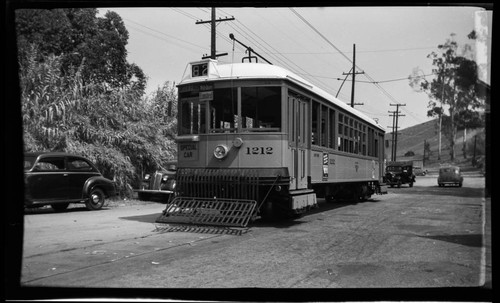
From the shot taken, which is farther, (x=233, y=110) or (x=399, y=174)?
(x=399, y=174)

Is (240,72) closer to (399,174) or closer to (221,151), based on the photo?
(221,151)

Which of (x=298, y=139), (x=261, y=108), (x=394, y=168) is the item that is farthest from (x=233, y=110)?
(x=394, y=168)

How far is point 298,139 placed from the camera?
9.69 metres

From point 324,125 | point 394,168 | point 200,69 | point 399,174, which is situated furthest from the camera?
point 394,168

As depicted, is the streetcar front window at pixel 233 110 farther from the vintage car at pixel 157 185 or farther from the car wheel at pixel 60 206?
the car wheel at pixel 60 206

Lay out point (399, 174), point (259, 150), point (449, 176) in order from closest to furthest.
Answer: point (259, 150)
point (449, 176)
point (399, 174)

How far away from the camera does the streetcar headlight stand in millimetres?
9039

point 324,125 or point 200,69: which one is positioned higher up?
point 200,69

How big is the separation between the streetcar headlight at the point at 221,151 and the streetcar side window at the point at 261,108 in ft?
1.84

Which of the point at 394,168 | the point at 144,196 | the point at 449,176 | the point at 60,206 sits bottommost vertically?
the point at 60,206

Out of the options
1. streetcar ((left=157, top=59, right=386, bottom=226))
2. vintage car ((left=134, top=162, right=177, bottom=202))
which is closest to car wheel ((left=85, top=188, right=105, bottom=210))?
vintage car ((left=134, top=162, right=177, bottom=202))

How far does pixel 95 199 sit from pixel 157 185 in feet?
6.16

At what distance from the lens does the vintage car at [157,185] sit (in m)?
12.9

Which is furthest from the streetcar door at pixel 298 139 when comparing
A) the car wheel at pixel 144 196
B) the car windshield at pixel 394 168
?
the car windshield at pixel 394 168
